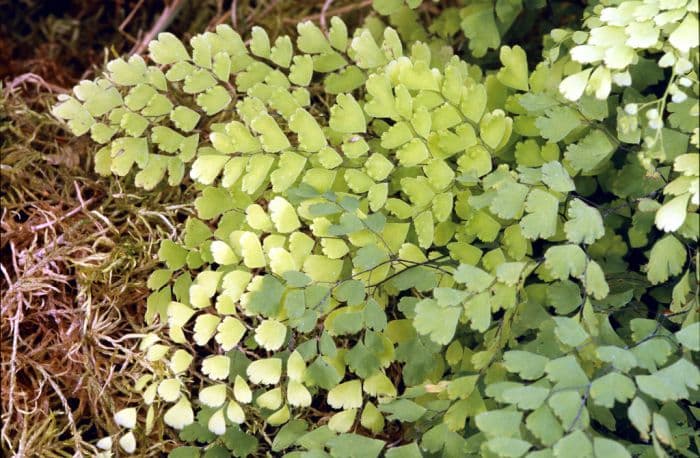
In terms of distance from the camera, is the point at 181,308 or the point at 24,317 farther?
the point at 24,317

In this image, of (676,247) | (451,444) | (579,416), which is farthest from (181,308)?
(676,247)

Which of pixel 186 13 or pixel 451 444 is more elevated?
pixel 186 13

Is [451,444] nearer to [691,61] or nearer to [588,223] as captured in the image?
[588,223]

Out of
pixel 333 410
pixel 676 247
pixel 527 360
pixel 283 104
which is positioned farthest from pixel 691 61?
pixel 333 410

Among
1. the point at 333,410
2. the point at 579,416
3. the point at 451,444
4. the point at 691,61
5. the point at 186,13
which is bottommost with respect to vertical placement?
the point at 333,410

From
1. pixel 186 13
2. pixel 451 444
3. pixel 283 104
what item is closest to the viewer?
pixel 451 444

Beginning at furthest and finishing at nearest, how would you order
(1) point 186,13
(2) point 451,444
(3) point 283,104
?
(1) point 186,13 → (3) point 283,104 → (2) point 451,444

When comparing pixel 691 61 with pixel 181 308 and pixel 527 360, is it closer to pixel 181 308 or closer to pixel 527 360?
pixel 527 360
